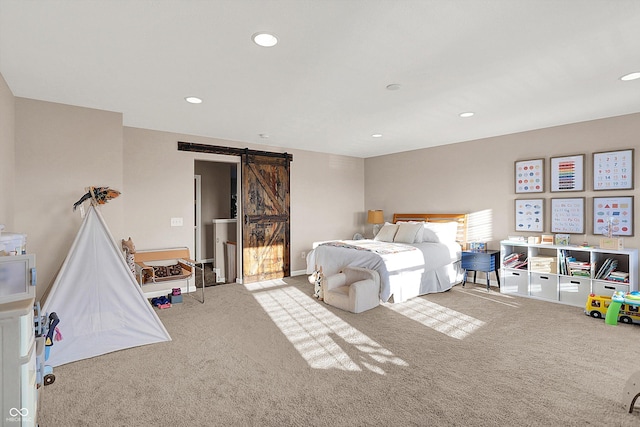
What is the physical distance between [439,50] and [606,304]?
3646 millimetres

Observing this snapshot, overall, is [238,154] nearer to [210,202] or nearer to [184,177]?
[184,177]

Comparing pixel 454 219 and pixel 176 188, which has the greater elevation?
pixel 176 188

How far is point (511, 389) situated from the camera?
7.88 ft

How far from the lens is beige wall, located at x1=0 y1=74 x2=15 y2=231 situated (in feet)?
9.57

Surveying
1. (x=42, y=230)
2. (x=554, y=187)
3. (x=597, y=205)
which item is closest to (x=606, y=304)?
(x=597, y=205)

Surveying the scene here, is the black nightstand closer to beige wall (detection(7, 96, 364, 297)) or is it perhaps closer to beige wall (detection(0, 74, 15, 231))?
beige wall (detection(7, 96, 364, 297))

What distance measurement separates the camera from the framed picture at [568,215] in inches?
181

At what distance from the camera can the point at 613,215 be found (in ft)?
14.2

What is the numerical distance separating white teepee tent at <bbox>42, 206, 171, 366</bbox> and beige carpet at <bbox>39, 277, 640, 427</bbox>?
0.20m

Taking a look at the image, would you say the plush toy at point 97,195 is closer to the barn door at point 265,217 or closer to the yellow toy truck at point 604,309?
the barn door at point 265,217

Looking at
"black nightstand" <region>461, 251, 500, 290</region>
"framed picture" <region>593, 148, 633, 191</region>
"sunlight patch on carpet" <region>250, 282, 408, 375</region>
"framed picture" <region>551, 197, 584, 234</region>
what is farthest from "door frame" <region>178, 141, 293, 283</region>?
"framed picture" <region>593, 148, 633, 191</region>

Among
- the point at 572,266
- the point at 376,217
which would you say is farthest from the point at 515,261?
the point at 376,217

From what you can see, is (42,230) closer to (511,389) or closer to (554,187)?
(511,389)

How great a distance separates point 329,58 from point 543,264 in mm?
4242
